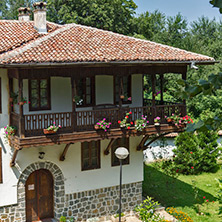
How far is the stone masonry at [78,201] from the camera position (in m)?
11.9

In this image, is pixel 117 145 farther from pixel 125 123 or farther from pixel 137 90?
pixel 137 90

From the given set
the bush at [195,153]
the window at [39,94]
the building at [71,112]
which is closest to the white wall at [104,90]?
the building at [71,112]

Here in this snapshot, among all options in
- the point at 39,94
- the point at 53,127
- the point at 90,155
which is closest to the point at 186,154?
the point at 90,155

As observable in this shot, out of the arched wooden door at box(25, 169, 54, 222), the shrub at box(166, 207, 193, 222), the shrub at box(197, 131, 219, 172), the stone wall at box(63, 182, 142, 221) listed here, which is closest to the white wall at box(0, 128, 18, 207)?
the arched wooden door at box(25, 169, 54, 222)

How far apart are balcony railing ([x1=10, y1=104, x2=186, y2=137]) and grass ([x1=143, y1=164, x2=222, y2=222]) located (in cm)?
414

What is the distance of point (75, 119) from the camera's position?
1120 centimetres

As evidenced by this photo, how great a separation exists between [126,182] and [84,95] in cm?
378

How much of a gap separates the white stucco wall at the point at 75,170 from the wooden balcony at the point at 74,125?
3.29ft

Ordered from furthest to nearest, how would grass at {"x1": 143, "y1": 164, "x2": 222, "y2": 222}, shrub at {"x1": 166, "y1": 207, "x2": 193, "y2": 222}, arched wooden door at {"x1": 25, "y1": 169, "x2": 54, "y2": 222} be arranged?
grass at {"x1": 143, "y1": 164, "x2": 222, "y2": 222}
shrub at {"x1": 166, "y1": 207, "x2": 193, "y2": 222}
arched wooden door at {"x1": 25, "y1": 169, "x2": 54, "y2": 222}

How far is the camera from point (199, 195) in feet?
52.7

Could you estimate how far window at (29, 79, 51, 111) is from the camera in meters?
11.6

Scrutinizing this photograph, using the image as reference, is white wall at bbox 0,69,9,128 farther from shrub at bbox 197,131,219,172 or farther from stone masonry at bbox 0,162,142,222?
shrub at bbox 197,131,219,172

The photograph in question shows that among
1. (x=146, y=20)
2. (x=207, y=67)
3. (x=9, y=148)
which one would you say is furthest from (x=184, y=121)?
Result: (x=146, y=20)

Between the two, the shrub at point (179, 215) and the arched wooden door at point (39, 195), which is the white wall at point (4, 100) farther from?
the shrub at point (179, 215)
